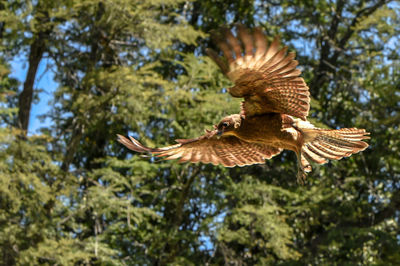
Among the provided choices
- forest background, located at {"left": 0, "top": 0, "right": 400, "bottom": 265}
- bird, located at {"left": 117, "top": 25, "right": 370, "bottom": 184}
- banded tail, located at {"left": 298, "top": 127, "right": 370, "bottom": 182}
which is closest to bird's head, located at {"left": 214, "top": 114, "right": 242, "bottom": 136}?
bird, located at {"left": 117, "top": 25, "right": 370, "bottom": 184}

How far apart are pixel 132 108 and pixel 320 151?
23.2 ft

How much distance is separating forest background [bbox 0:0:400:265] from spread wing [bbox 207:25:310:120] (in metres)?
6.41

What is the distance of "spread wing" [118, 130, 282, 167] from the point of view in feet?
18.0

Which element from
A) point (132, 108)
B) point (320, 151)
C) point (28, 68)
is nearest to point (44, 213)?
point (132, 108)

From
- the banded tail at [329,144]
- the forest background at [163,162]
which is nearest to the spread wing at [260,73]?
the banded tail at [329,144]

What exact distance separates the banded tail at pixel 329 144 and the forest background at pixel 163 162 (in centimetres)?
624

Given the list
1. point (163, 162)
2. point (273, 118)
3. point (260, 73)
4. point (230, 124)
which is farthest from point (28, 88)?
point (260, 73)

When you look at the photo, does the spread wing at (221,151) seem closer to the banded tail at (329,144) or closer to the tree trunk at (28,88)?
the banded tail at (329,144)

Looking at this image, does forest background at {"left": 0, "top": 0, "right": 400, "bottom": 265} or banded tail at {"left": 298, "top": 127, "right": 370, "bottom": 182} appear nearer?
banded tail at {"left": 298, "top": 127, "right": 370, "bottom": 182}

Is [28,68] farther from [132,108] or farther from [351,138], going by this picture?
[351,138]

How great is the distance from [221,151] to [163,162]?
22.5ft

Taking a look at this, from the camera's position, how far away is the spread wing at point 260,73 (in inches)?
159

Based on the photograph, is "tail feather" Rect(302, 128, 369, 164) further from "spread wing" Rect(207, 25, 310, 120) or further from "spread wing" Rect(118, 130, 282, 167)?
"spread wing" Rect(118, 130, 282, 167)

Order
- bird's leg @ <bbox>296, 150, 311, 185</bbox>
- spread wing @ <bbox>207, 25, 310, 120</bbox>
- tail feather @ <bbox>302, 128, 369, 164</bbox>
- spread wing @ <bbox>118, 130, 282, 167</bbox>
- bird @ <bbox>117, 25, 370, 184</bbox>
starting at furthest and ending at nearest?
spread wing @ <bbox>118, 130, 282, 167</bbox>
bird's leg @ <bbox>296, 150, 311, 185</bbox>
tail feather @ <bbox>302, 128, 369, 164</bbox>
bird @ <bbox>117, 25, 370, 184</bbox>
spread wing @ <bbox>207, 25, 310, 120</bbox>
